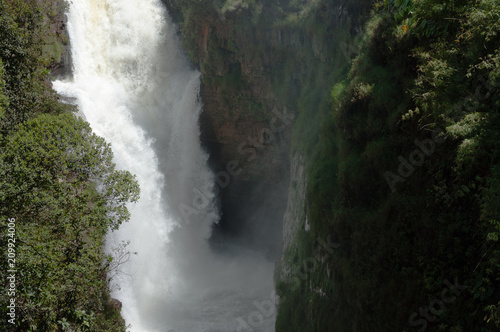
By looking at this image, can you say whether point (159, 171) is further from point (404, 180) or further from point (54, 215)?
point (404, 180)

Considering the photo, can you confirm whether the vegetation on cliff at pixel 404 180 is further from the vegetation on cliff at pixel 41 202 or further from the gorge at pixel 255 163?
the vegetation on cliff at pixel 41 202

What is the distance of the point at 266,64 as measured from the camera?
21.9 m

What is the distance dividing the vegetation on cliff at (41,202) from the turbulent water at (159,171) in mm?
5881

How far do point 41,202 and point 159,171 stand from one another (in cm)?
1237

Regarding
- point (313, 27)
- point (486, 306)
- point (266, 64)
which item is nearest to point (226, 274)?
point (266, 64)

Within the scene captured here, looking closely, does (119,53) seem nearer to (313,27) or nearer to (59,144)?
(313,27)

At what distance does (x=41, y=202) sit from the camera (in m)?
9.78

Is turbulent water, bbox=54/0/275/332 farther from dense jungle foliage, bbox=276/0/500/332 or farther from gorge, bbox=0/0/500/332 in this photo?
dense jungle foliage, bbox=276/0/500/332

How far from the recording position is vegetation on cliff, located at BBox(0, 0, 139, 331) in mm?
9266

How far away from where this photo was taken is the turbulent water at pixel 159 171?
1841 cm

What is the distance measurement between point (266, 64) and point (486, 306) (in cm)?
1797

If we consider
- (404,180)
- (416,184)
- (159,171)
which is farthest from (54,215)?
(159,171)

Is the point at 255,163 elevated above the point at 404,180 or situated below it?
above

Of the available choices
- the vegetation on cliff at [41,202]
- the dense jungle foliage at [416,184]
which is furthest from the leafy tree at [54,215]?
the dense jungle foliage at [416,184]
